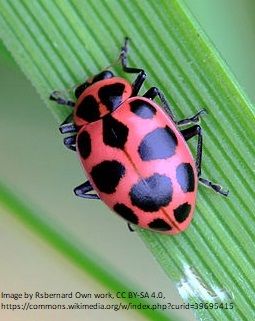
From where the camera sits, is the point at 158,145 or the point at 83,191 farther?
the point at 83,191

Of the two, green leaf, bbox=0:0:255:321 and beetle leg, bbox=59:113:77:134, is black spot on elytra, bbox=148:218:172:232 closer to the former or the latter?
green leaf, bbox=0:0:255:321

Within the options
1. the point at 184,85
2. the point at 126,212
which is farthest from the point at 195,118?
the point at 126,212

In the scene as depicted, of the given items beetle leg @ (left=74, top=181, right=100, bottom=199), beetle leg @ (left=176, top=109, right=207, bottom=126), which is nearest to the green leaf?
beetle leg @ (left=176, top=109, right=207, bottom=126)

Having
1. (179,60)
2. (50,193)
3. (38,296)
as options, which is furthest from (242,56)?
(38,296)

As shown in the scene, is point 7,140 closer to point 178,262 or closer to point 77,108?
point 77,108

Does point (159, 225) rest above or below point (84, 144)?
below

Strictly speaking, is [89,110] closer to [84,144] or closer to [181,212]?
[84,144]

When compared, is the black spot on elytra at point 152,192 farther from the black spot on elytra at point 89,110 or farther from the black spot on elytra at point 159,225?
the black spot on elytra at point 89,110
